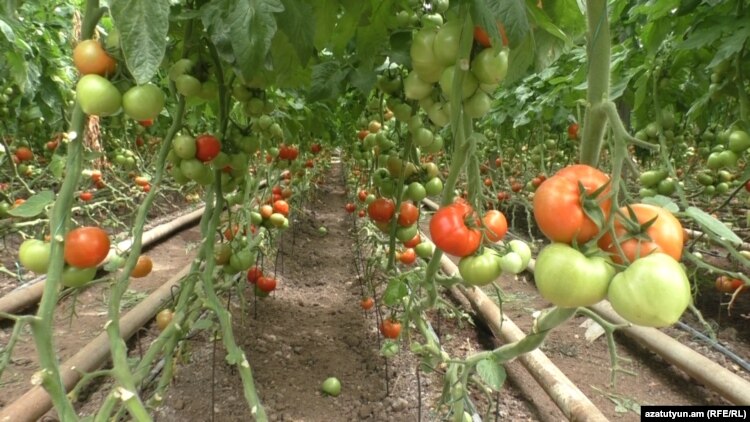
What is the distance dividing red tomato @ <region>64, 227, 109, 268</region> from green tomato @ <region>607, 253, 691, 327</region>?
86cm

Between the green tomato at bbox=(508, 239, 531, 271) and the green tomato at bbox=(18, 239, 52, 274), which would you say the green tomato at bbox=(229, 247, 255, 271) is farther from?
the green tomato at bbox=(508, 239, 531, 271)

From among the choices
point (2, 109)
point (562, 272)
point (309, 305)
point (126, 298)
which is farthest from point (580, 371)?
point (2, 109)

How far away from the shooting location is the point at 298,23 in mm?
851

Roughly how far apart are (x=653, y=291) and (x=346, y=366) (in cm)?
240

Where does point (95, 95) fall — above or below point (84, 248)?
above

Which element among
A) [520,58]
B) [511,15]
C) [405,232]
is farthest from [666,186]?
[511,15]

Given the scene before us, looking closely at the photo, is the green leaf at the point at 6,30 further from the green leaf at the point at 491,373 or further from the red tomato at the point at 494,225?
the green leaf at the point at 491,373

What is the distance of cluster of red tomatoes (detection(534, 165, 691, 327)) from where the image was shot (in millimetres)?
469

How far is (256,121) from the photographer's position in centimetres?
197

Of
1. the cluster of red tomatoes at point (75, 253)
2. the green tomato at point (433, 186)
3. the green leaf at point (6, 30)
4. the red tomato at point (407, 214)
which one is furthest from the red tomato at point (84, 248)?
the green leaf at point (6, 30)

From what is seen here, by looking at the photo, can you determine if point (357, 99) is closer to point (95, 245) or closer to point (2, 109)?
point (95, 245)

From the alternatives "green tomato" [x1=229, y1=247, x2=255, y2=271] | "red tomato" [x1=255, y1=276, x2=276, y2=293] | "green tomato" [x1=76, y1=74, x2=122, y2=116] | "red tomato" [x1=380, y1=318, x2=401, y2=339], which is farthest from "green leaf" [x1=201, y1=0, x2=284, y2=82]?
"red tomato" [x1=255, y1=276, x2=276, y2=293]

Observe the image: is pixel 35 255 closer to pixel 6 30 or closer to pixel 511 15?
pixel 511 15

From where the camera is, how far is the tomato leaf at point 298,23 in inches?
33.2
